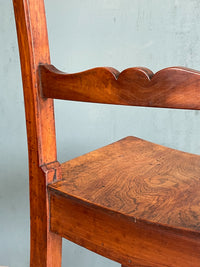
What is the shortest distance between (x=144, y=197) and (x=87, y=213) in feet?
0.38

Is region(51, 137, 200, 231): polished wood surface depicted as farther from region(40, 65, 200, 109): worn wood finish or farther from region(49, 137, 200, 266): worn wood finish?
region(40, 65, 200, 109): worn wood finish

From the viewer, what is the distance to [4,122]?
1700mm

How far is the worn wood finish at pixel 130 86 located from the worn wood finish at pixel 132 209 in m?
0.20

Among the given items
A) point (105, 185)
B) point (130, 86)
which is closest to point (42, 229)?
point (105, 185)

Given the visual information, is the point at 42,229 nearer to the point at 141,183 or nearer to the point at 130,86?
the point at 141,183

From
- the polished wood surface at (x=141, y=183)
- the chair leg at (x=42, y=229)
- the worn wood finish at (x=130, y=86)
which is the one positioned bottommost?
the chair leg at (x=42, y=229)

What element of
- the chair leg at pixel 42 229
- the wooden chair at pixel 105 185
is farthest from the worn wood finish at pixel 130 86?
the chair leg at pixel 42 229

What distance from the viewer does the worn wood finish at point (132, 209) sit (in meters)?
0.60

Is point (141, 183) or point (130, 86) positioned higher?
point (130, 86)

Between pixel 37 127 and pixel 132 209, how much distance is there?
0.24m

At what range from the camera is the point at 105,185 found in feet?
2.46

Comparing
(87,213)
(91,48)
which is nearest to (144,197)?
(87,213)

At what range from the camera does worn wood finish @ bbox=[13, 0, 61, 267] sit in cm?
67

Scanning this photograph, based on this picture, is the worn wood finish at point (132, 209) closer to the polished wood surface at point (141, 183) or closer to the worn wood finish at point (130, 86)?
the polished wood surface at point (141, 183)
